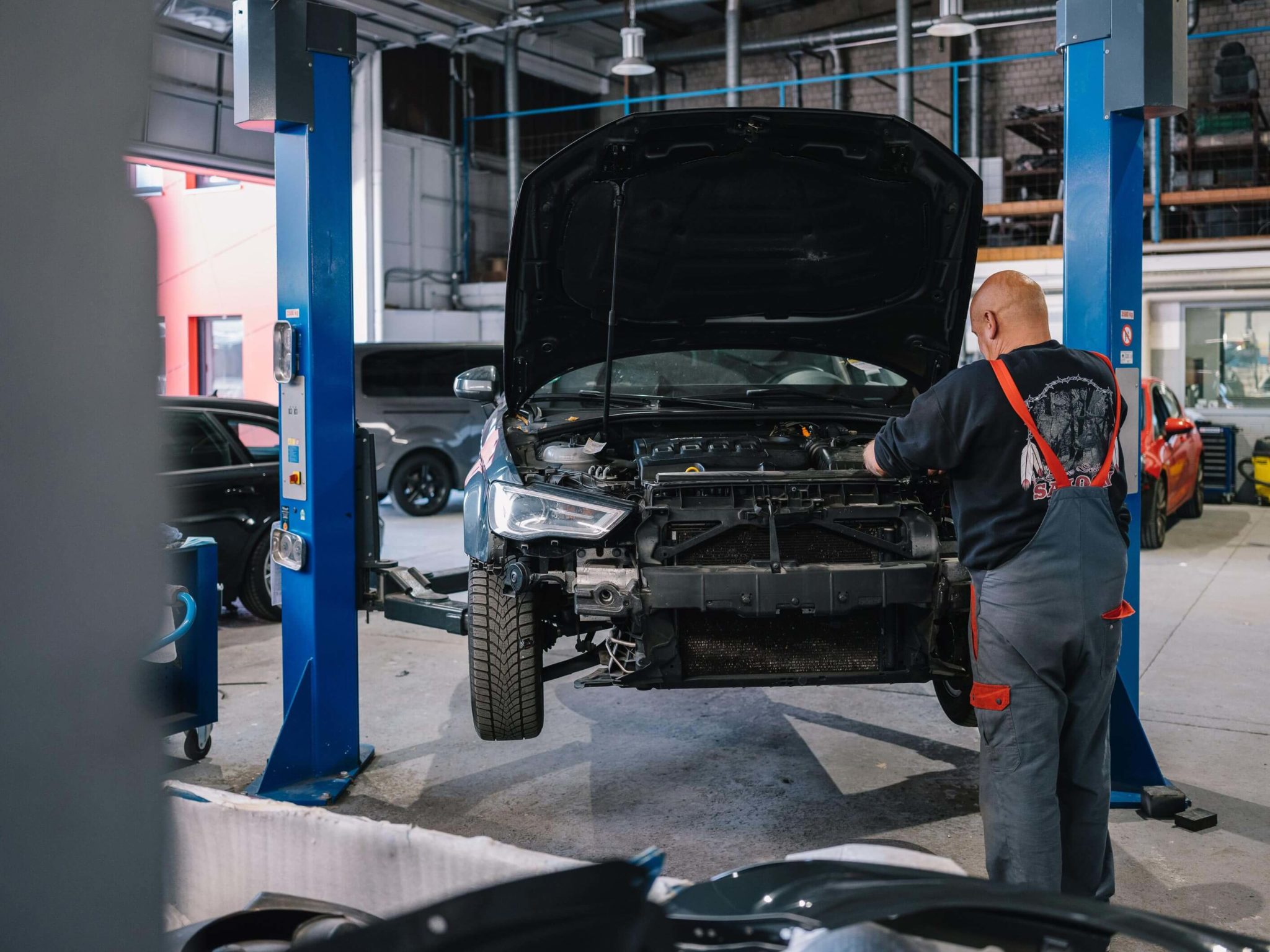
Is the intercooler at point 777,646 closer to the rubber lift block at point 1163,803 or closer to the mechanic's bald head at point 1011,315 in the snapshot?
the rubber lift block at point 1163,803

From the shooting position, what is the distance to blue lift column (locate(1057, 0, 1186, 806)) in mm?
3785

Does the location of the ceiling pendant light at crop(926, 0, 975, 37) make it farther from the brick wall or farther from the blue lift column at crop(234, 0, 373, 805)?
the blue lift column at crop(234, 0, 373, 805)

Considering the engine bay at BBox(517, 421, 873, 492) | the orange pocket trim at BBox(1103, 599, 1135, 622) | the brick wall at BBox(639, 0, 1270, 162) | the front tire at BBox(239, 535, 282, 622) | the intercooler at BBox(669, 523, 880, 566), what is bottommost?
the front tire at BBox(239, 535, 282, 622)

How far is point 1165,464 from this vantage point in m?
9.81

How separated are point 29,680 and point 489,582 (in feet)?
10.5

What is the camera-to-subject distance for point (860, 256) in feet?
14.9

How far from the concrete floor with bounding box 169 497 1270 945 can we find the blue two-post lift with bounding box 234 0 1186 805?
0.30 meters

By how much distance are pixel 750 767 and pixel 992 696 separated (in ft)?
5.42

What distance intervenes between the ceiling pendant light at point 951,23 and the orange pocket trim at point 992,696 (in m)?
11.4

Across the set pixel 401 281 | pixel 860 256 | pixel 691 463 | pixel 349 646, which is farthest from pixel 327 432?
pixel 401 281

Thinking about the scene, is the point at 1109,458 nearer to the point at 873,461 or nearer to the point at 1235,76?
the point at 873,461

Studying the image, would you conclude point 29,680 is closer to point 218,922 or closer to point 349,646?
point 218,922

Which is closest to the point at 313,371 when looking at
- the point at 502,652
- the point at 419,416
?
the point at 502,652

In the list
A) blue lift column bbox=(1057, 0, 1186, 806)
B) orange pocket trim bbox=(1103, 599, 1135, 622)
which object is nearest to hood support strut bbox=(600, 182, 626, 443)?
blue lift column bbox=(1057, 0, 1186, 806)
